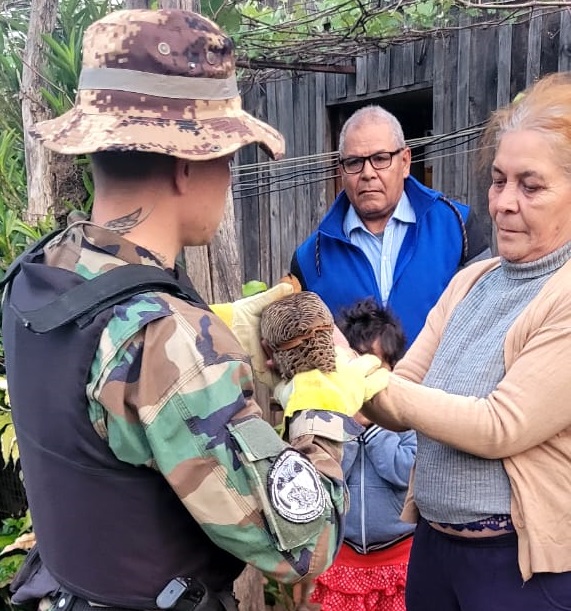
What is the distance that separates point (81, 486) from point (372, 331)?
150 centimetres

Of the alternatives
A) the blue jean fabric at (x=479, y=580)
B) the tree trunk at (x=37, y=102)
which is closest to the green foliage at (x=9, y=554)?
the tree trunk at (x=37, y=102)

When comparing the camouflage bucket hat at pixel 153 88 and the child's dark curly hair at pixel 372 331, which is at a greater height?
the camouflage bucket hat at pixel 153 88

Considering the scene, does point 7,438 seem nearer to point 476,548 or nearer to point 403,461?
point 403,461

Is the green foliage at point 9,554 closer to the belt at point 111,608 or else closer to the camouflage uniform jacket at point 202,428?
the belt at point 111,608

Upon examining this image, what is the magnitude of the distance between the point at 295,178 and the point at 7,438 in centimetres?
404

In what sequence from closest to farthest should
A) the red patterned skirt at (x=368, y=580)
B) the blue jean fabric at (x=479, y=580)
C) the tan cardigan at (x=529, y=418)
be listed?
the tan cardigan at (x=529, y=418)
the blue jean fabric at (x=479, y=580)
the red patterned skirt at (x=368, y=580)

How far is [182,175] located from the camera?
1423 mm

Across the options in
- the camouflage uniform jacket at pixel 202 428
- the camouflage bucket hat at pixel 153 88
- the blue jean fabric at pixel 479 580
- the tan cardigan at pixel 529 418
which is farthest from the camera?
the blue jean fabric at pixel 479 580

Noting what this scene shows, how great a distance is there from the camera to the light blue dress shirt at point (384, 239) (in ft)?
10.8

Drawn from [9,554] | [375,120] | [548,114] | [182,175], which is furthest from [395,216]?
[9,554]

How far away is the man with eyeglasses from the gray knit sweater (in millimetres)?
1195

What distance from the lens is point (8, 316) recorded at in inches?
59.6

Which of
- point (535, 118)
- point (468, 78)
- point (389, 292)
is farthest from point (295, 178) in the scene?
point (535, 118)

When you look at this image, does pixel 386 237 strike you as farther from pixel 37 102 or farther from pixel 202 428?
pixel 202 428
